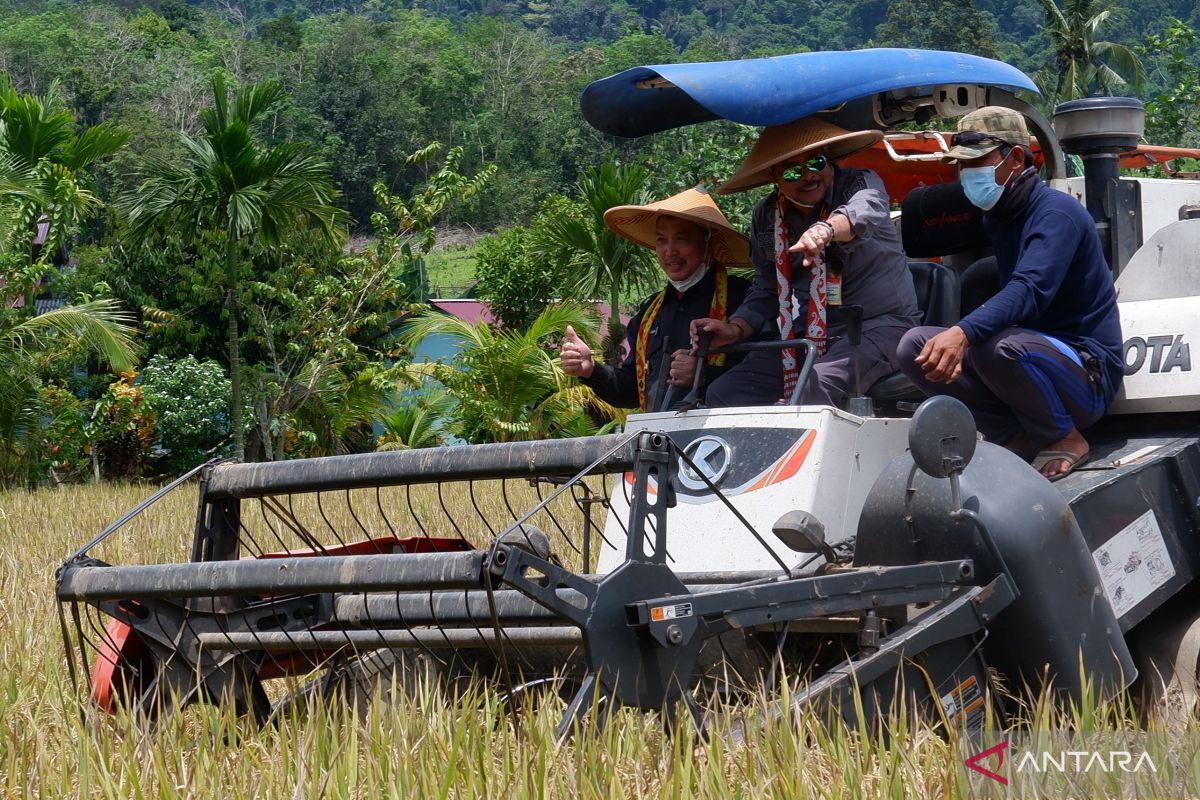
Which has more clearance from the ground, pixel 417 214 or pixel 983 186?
pixel 983 186

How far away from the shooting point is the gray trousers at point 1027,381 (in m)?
4.84

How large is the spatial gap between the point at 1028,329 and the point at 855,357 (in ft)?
1.84

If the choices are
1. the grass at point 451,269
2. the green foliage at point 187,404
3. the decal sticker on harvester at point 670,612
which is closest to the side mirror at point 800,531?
the decal sticker on harvester at point 670,612

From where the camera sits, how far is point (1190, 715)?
13.2ft

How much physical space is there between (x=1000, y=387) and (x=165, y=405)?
23454mm

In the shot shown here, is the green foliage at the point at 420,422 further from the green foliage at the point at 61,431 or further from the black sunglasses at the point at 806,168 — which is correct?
the black sunglasses at the point at 806,168

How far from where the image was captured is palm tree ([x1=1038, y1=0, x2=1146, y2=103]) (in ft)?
145

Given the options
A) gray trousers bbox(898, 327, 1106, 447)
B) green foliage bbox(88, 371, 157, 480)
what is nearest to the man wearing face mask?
gray trousers bbox(898, 327, 1106, 447)

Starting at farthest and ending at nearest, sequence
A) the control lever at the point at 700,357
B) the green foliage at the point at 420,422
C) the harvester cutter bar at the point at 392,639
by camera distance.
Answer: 1. the green foliage at the point at 420,422
2. the control lever at the point at 700,357
3. the harvester cutter bar at the point at 392,639

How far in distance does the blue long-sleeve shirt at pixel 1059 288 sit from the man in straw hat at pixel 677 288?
1.25 m

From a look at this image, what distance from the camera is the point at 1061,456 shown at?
4969mm

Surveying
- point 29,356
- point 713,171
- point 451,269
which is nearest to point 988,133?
point 713,171

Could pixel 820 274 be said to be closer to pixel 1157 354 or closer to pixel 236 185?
pixel 1157 354

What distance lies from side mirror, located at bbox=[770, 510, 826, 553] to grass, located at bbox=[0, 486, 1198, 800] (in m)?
0.56
